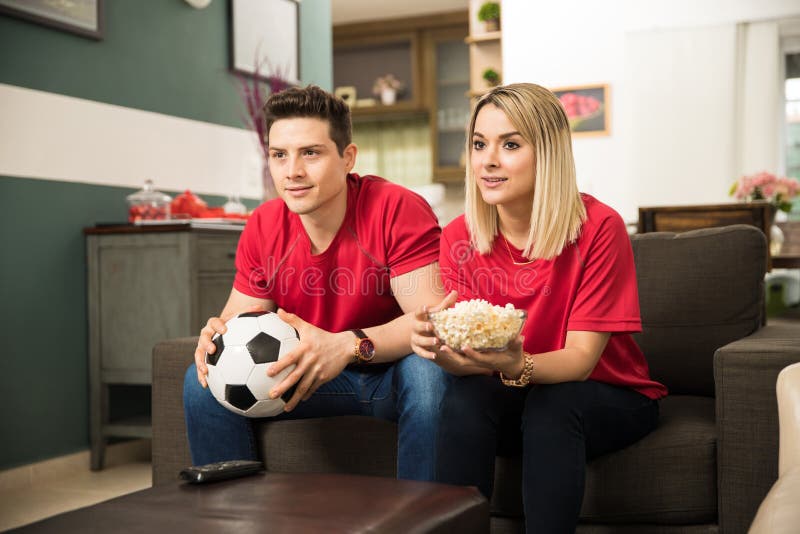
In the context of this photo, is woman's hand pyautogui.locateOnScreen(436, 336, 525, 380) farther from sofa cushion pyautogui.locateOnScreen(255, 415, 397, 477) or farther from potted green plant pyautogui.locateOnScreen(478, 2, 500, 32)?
potted green plant pyautogui.locateOnScreen(478, 2, 500, 32)

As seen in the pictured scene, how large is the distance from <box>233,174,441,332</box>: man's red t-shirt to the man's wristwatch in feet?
0.48

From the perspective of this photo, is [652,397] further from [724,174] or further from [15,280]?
[724,174]

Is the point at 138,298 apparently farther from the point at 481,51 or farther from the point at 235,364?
the point at 481,51

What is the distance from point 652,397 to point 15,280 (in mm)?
2232

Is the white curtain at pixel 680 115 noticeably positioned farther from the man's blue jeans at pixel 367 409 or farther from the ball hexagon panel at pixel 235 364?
the ball hexagon panel at pixel 235 364

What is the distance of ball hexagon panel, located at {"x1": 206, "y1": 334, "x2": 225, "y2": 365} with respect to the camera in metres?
1.66

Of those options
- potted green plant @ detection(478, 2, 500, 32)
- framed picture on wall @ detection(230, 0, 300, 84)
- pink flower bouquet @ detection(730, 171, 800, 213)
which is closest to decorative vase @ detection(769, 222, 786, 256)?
pink flower bouquet @ detection(730, 171, 800, 213)

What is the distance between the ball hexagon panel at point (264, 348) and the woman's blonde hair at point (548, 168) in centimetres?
55

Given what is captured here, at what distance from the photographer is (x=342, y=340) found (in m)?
1.71

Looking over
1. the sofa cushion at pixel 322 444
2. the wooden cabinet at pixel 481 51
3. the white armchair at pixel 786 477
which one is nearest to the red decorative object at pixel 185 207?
the sofa cushion at pixel 322 444

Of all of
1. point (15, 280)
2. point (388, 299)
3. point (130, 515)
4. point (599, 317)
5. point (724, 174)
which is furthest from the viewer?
point (724, 174)

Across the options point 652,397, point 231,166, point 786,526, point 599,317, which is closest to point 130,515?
point 786,526

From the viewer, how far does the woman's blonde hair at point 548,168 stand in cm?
166

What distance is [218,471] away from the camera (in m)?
1.29
